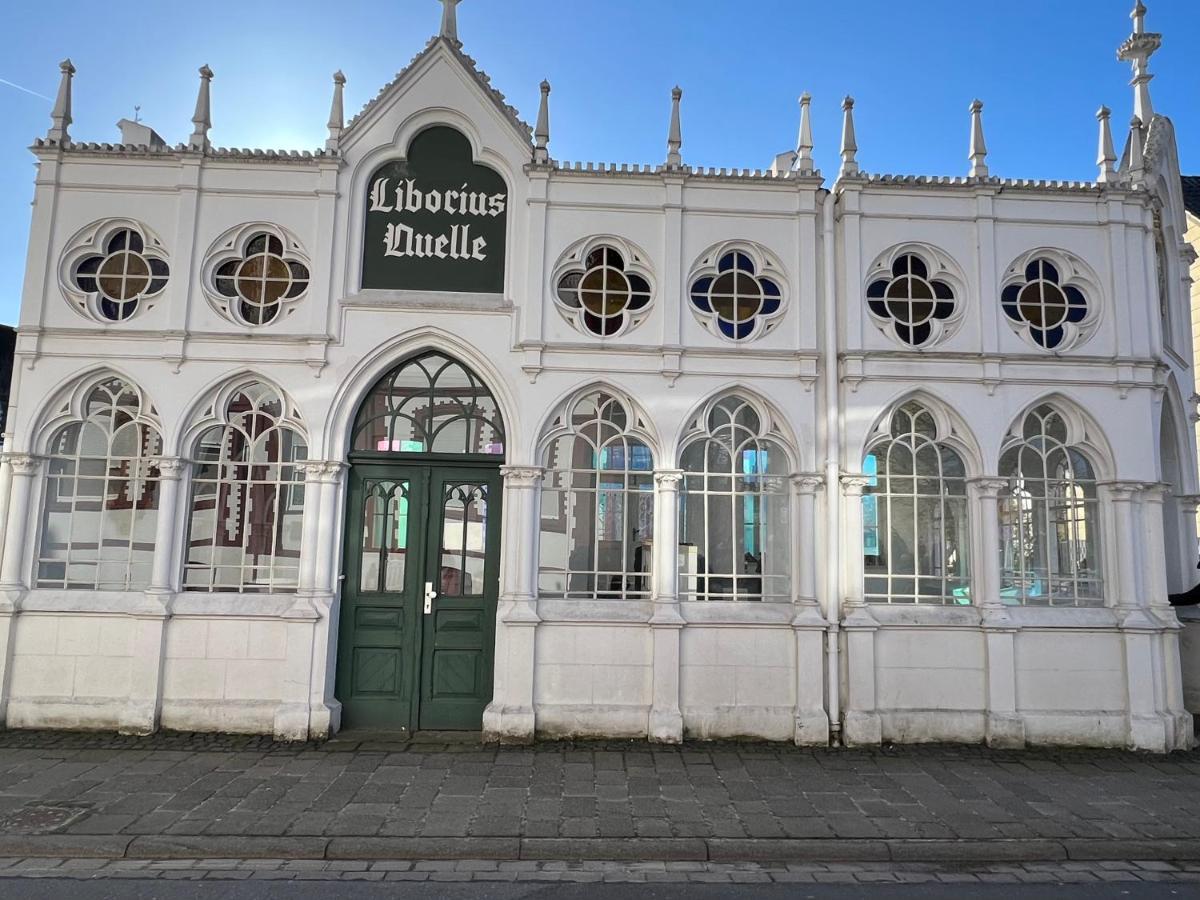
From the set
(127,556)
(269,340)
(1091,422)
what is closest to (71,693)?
(127,556)

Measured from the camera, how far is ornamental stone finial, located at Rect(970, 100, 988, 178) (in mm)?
9016

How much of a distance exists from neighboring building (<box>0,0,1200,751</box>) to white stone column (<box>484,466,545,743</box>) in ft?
0.13

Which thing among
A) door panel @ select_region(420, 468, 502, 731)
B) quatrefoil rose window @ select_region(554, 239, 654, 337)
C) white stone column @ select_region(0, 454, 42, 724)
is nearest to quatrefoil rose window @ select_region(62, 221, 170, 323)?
white stone column @ select_region(0, 454, 42, 724)

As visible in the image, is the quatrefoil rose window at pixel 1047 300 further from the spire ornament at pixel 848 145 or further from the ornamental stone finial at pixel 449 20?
the ornamental stone finial at pixel 449 20

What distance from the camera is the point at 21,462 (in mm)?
8320

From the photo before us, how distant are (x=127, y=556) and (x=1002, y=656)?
29.3ft

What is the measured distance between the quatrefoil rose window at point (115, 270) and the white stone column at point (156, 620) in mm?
1786

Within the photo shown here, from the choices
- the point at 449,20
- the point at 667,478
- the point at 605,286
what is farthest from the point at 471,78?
the point at 667,478

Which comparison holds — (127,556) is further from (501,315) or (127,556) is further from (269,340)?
(501,315)

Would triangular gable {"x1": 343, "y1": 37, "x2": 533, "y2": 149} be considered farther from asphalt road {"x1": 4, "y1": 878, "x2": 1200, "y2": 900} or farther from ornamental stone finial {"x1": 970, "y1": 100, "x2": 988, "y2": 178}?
asphalt road {"x1": 4, "y1": 878, "x2": 1200, "y2": 900}

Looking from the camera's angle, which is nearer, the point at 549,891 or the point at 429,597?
the point at 549,891

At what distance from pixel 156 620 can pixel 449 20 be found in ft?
22.8

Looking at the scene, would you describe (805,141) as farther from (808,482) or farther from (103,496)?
(103,496)

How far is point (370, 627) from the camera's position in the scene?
27.6ft
